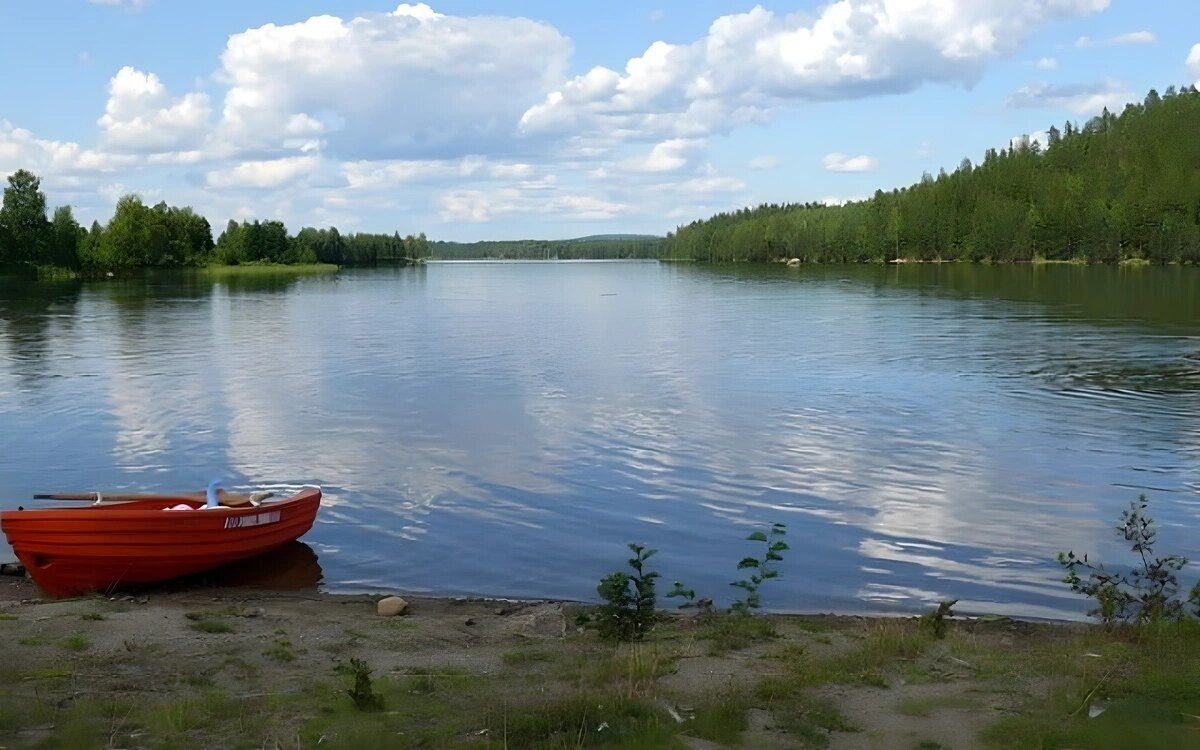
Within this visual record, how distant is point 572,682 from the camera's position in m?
9.51

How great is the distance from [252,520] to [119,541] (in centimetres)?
191

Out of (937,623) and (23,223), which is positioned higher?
(23,223)

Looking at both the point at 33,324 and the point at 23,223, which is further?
the point at 23,223

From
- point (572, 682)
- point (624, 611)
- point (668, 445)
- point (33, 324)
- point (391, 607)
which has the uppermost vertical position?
point (33, 324)

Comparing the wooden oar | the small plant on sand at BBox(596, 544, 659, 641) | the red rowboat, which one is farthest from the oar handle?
the small plant on sand at BBox(596, 544, 659, 641)

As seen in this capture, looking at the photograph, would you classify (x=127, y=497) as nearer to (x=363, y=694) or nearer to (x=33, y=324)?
(x=363, y=694)

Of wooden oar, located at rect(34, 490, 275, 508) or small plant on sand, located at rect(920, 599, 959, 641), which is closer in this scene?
small plant on sand, located at rect(920, 599, 959, 641)

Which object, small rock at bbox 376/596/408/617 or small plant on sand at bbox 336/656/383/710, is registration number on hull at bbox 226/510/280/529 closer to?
small rock at bbox 376/596/408/617

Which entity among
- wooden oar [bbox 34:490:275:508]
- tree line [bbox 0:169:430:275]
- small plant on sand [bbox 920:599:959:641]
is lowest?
small plant on sand [bbox 920:599:959:641]

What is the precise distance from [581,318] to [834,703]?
223 feet

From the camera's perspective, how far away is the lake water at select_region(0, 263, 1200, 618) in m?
16.9

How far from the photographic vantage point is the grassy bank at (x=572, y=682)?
7707 mm

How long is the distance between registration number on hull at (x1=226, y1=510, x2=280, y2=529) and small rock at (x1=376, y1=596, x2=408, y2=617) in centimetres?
312

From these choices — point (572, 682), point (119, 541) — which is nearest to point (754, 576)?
point (572, 682)
